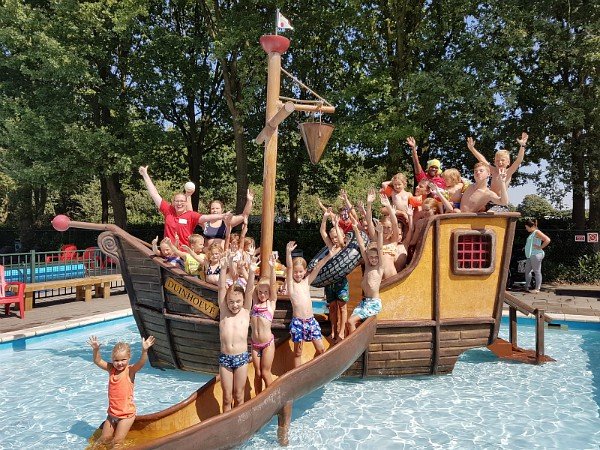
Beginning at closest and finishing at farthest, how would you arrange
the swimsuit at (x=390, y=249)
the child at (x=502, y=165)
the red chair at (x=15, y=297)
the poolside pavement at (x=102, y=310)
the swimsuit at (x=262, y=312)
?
the swimsuit at (x=262, y=312), the child at (x=502, y=165), the swimsuit at (x=390, y=249), the poolside pavement at (x=102, y=310), the red chair at (x=15, y=297)

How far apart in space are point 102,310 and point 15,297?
6.40 ft

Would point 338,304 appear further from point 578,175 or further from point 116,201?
A: point 116,201

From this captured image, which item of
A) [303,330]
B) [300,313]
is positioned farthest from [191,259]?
[303,330]

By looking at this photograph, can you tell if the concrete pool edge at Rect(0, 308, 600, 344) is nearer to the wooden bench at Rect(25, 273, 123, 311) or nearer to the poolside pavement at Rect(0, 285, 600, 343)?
the poolside pavement at Rect(0, 285, 600, 343)

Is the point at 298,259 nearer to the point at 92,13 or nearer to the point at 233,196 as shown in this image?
the point at 92,13

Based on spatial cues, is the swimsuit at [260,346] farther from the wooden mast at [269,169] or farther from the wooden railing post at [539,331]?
the wooden railing post at [539,331]

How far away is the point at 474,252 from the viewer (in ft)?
23.9

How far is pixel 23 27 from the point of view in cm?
1703

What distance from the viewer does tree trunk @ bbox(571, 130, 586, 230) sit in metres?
16.4

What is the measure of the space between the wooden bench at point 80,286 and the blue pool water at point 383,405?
3.11 meters

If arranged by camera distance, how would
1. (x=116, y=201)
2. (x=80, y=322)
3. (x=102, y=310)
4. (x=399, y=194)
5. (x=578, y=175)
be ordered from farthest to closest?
(x=116, y=201) < (x=578, y=175) < (x=102, y=310) < (x=80, y=322) < (x=399, y=194)

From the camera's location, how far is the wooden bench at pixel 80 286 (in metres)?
11.9

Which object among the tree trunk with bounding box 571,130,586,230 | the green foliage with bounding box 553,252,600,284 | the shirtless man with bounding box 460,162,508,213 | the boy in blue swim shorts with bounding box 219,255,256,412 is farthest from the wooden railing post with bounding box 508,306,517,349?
the tree trunk with bounding box 571,130,586,230

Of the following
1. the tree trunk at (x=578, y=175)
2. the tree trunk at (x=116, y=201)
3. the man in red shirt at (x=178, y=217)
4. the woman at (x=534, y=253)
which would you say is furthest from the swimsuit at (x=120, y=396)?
the tree trunk at (x=116, y=201)
